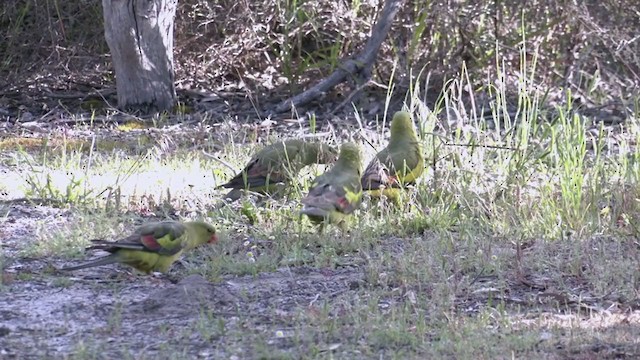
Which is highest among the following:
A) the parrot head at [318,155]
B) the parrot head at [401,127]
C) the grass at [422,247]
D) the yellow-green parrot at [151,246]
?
the parrot head at [401,127]

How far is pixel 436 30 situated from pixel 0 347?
290 inches

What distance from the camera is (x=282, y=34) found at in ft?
37.9

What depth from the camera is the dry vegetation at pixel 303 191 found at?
4.76 meters

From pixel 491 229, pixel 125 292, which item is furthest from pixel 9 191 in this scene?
pixel 491 229

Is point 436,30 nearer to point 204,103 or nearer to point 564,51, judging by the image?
point 564,51

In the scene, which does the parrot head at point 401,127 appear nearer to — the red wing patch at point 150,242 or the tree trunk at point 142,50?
the red wing patch at point 150,242

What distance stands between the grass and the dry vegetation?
0.06 ft

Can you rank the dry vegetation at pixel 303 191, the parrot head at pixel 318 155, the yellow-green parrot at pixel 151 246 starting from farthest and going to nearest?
the parrot head at pixel 318 155
the yellow-green parrot at pixel 151 246
the dry vegetation at pixel 303 191

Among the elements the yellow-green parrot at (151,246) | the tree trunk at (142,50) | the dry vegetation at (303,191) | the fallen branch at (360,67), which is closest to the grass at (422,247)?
the dry vegetation at (303,191)

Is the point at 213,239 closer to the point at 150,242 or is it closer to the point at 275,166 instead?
the point at 150,242

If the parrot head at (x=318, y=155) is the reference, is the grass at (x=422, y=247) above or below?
below

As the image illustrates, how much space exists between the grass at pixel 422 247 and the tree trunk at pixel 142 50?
1741 millimetres

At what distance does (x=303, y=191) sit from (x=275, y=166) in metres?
0.24

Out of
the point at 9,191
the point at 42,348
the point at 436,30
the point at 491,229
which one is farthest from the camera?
the point at 436,30
